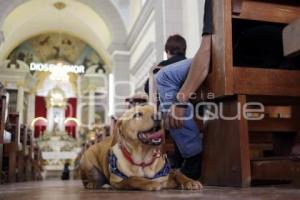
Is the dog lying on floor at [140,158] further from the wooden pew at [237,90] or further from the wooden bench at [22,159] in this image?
the wooden bench at [22,159]

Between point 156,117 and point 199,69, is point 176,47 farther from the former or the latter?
point 156,117

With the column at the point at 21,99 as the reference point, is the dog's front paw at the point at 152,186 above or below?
below

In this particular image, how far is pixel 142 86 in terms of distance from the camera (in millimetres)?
11000

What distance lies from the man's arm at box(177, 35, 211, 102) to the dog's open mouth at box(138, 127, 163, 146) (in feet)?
1.15

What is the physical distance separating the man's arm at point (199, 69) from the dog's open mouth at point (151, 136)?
0.35m

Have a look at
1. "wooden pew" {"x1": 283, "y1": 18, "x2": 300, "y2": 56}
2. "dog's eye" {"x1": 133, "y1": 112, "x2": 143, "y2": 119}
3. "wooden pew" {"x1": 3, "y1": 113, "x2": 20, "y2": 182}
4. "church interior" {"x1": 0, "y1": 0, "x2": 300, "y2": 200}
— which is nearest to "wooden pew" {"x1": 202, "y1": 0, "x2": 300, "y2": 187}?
"church interior" {"x1": 0, "y1": 0, "x2": 300, "y2": 200}

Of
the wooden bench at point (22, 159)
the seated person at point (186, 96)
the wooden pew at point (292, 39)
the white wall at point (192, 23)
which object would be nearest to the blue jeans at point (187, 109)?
the seated person at point (186, 96)

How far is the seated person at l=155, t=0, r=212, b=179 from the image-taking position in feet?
7.68

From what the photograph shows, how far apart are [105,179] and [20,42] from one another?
15.5m

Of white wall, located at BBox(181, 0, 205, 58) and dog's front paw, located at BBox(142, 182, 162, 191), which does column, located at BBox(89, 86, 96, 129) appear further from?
dog's front paw, located at BBox(142, 182, 162, 191)

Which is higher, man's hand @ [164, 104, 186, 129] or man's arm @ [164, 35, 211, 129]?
man's arm @ [164, 35, 211, 129]

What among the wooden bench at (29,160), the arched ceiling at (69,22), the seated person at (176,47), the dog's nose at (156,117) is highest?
the arched ceiling at (69,22)

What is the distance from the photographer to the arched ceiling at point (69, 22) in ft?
40.9

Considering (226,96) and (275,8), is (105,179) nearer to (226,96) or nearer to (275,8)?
(226,96)
